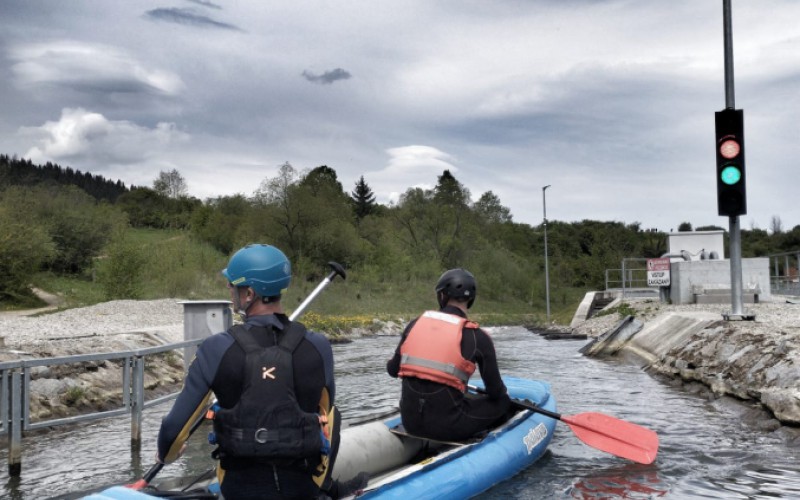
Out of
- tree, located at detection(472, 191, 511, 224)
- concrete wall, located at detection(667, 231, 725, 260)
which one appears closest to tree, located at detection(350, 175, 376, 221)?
tree, located at detection(472, 191, 511, 224)

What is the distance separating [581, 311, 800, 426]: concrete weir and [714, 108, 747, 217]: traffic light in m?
1.95

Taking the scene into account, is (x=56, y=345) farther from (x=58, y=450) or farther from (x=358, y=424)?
(x=358, y=424)

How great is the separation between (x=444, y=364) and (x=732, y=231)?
26.7 feet

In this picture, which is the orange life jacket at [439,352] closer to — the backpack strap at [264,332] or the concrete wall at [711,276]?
the backpack strap at [264,332]

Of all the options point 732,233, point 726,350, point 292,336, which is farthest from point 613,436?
point 732,233

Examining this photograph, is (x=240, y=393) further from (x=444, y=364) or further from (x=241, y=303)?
(x=444, y=364)

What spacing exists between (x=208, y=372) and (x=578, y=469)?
481 centimetres

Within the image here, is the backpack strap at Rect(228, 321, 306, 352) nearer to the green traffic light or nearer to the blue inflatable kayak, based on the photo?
the blue inflatable kayak

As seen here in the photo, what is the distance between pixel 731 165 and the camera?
1134 centimetres

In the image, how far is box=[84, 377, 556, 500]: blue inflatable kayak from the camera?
16.2 feet

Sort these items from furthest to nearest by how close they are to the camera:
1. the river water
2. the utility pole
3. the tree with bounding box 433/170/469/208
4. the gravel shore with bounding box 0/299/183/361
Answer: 1. the tree with bounding box 433/170/469/208
2. the utility pole
3. the gravel shore with bounding box 0/299/183/361
4. the river water

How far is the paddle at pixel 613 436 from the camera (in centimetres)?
699

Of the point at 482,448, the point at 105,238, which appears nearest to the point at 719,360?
the point at 482,448

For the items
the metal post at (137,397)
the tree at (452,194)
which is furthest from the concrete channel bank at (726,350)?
the tree at (452,194)
